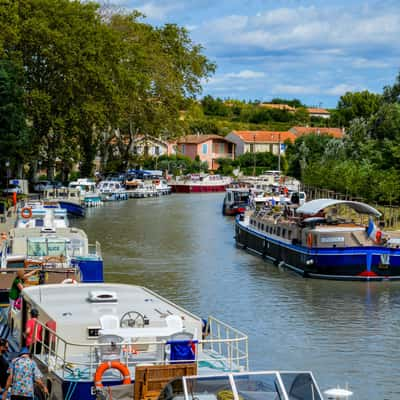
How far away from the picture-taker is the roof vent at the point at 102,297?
18.7 m

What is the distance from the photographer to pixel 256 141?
141 m

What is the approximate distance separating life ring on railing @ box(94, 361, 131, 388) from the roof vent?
11.4 ft

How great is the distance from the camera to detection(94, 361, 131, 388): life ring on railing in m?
15.2

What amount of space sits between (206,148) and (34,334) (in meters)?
121

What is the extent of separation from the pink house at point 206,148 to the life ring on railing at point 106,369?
121m

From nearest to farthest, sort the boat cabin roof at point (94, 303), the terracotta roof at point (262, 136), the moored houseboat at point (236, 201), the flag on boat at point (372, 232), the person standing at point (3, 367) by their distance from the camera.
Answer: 1. the person standing at point (3, 367)
2. the boat cabin roof at point (94, 303)
3. the flag on boat at point (372, 232)
4. the moored houseboat at point (236, 201)
5. the terracotta roof at point (262, 136)

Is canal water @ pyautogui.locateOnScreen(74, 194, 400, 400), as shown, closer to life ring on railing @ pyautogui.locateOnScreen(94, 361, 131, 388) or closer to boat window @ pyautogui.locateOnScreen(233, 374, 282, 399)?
life ring on railing @ pyautogui.locateOnScreen(94, 361, 131, 388)

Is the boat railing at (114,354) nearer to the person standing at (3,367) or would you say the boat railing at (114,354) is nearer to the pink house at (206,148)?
the person standing at (3,367)

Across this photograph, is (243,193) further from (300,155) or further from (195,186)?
(195,186)

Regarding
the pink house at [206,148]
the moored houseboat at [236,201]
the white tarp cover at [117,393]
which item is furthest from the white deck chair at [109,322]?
the pink house at [206,148]

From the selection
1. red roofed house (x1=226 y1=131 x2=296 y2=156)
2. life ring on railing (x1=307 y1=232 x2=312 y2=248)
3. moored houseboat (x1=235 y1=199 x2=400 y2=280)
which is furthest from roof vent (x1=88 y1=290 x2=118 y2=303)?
red roofed house (x1=226 y1=131 x2=296 y2=156)

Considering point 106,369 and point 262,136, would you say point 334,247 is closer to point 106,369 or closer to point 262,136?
point 106,369

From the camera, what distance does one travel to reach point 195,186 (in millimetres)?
107312

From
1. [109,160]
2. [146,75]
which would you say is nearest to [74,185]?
[146,75]
